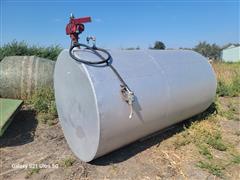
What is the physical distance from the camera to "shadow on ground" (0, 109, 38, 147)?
4082mm

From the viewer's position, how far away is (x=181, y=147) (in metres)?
3.77

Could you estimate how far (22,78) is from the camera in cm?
581

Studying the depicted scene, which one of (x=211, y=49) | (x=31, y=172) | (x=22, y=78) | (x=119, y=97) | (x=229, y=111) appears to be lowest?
(x=211, y=49)

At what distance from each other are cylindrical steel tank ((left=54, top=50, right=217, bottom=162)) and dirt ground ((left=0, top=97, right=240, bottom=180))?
217 mm

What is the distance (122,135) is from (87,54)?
3.15 feet

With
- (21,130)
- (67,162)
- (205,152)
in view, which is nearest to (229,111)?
(205,152)

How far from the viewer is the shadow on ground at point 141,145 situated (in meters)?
3.32

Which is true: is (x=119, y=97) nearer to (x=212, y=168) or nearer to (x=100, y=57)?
(x=100, y=57)

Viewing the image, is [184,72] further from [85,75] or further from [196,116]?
[85,75]

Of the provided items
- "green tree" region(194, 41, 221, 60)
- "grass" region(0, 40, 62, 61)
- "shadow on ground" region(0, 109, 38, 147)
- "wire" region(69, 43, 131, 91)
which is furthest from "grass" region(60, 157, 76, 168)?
"green tree" region(194, 41, 221, 60)

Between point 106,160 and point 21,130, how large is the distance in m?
1.84

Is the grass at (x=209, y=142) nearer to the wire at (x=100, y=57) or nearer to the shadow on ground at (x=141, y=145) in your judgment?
the shadow on ground at (x=141, y=145)

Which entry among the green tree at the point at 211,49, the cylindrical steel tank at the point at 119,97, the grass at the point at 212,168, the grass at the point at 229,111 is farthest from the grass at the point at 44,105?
the green tree at the point at 211,49

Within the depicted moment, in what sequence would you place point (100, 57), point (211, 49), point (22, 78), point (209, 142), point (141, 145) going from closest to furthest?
point (100, 57)
point (141, 145)
point (209, 142)
point (22, 78)
point (211, 49)
